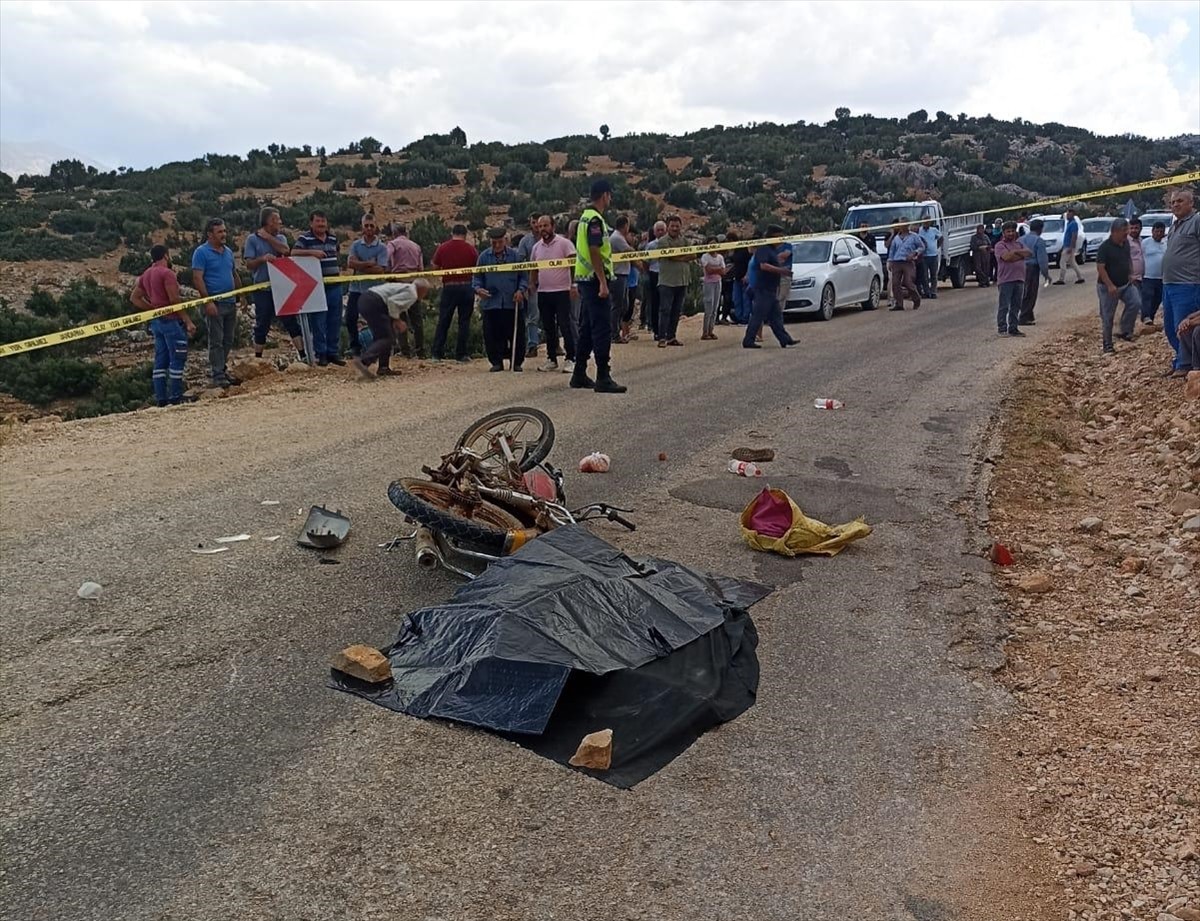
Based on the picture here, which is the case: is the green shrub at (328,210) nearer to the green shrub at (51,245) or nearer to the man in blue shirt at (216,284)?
the green shrub at (51,245)

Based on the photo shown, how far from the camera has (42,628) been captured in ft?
16.4

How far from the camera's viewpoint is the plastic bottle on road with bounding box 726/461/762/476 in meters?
7.80

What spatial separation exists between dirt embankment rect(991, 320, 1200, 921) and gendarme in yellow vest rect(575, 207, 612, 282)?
4.05 m

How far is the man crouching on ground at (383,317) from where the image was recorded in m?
12.5

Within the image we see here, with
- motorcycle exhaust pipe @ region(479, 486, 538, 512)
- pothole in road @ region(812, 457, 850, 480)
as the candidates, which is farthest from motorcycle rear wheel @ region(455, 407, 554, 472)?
pothole in road @ region(812, 457, 850, 480)

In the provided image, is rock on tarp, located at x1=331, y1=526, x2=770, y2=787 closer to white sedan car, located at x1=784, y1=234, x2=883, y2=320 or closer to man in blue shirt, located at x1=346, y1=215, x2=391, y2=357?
man in blue shirt, located at x1=346, y1=215, x2=391, y2=357

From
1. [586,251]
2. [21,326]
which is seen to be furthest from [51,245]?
[586,251]

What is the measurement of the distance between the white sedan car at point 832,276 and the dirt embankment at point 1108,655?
9934 mm

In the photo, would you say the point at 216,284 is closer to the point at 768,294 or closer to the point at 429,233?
the point at 768,294

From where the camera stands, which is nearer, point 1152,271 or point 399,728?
point 399,728

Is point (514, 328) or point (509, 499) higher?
point (514, 328)

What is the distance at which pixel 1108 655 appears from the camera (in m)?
4.89

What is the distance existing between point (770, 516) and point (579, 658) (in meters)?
2.41

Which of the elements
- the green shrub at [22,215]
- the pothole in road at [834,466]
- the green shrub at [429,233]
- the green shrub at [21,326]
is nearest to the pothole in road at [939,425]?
the pothole in road at [834,466]
